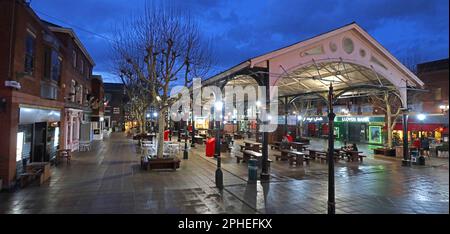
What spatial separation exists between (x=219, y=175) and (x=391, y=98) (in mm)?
21269

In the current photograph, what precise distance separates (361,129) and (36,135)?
101 feet

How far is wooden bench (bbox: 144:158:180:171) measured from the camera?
492 inches

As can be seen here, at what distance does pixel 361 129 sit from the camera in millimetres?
31234

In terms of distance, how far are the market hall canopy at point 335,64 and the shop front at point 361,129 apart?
42.6 feet

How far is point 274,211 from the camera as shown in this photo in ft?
22.9

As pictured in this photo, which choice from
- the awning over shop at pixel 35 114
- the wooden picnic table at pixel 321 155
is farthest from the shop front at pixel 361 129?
the awning over shop at pixel 35 114

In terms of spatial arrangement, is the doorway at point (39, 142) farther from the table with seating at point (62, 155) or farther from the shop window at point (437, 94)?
the shop window at point (437, 94)

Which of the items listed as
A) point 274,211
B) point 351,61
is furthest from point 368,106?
Answer: point 274,211

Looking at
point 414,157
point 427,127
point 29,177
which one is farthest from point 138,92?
point 427,127

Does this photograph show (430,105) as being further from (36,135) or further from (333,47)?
(36,135)

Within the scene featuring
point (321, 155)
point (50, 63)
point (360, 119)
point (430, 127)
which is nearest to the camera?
point (50, 63)

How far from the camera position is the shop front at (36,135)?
33.5ft

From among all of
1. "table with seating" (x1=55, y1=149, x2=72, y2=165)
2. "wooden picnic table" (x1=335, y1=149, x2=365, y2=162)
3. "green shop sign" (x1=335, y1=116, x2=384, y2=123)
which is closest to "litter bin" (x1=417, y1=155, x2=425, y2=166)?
"wooden picnic table" (x1=335, y1=149, x2=365, y2=162)
